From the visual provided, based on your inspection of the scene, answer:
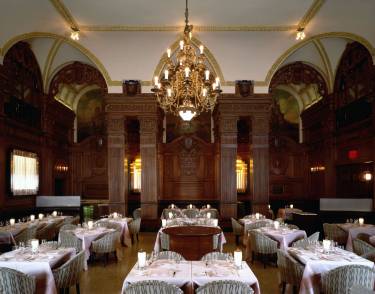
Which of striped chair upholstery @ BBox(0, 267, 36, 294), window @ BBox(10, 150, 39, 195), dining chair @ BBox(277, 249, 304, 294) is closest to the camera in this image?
striped chair upholstery @ BBox(0, 267, 36, 294)

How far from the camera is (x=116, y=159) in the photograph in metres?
11.6

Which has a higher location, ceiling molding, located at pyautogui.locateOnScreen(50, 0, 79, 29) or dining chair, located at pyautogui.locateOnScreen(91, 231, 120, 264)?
ceiling molding, located at pyautogui.locateOnScreen(50, 0, 79, 29)

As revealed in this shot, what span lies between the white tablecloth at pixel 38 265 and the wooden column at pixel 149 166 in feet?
20.7

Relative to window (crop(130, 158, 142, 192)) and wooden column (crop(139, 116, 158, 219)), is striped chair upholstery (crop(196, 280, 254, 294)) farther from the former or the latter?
window (crop(130, 158, 142, 192))

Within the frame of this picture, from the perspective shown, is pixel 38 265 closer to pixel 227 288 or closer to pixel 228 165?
pixel 227 288

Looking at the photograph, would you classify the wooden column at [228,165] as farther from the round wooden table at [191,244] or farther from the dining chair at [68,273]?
the dining chair at [68,273]

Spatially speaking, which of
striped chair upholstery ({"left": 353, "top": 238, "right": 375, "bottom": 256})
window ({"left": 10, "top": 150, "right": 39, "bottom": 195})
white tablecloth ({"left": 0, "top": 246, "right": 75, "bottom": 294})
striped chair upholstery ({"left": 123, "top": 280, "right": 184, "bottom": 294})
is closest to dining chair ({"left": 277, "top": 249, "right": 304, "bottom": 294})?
striped chair upholstery ({"left": 353, "top": 238, "right": 375, "bottom": 256})

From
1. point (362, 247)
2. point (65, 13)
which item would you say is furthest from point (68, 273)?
point (65, 13)

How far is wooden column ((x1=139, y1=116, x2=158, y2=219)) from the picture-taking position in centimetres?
1156

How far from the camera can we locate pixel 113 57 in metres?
11.4

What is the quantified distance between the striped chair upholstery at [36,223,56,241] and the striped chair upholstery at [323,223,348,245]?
6.41 metres

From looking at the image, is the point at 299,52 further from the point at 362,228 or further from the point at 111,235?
the point at 111,235

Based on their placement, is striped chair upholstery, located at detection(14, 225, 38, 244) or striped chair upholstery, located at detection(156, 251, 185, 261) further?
striped chair upholstery, located at detection(14, 225, 38, 244)

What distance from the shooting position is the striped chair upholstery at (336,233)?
27.0 feet
